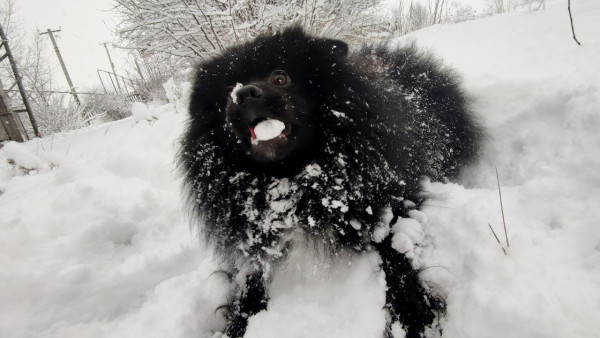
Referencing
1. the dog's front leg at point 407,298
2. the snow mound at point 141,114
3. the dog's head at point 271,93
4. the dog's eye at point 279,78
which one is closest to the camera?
the dog's front leg at point 407,298

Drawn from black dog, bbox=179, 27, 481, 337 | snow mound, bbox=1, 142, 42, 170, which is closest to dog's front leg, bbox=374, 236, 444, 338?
black dog, bbox=179, 27, 481, 337

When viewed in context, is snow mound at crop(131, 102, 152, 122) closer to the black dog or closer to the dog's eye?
the black dog

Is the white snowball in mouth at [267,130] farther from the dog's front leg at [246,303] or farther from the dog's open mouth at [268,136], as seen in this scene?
the dog's front leg at [246,303]

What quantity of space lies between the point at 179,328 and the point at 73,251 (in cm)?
126

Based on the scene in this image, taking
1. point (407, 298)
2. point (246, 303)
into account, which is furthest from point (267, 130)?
point (407, 298)

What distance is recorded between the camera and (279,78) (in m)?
2.03

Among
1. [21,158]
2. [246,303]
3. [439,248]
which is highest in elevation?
[21,158]

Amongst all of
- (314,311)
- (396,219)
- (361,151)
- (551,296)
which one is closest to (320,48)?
(361,151)

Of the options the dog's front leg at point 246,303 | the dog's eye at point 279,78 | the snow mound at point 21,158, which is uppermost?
the dog's eye at point 279,78

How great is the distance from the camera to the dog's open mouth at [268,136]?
1.80 meters

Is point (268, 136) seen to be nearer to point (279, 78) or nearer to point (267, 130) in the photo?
point (267, 130)

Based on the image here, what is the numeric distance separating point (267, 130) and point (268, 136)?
0.12ft

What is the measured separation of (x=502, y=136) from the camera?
105 inches

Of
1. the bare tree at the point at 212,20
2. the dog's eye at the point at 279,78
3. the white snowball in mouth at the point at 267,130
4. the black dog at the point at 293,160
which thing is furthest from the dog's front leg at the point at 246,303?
the bare tree at the point at 212,20
